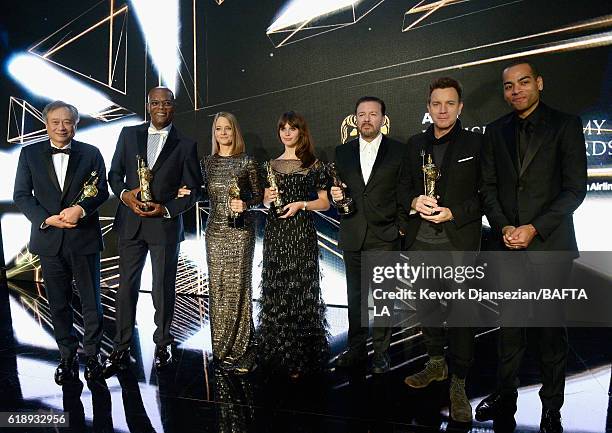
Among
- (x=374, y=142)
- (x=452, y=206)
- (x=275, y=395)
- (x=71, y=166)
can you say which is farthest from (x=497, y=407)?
(x=71, y=166)

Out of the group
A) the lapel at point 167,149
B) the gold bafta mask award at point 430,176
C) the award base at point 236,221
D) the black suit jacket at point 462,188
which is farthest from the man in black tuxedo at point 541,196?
the lapel at point 167,149

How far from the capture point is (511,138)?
8.24ft

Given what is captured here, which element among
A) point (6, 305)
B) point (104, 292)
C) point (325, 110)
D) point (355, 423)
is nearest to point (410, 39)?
point (325, 110)

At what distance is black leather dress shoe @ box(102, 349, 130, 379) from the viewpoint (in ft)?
10.9

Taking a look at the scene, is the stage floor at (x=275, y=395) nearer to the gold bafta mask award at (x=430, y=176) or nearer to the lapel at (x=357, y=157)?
the gold bafta mask award at (x=430, y=176)

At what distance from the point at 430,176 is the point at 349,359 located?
151cm

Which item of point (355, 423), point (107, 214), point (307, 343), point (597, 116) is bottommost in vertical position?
point (355, 423)

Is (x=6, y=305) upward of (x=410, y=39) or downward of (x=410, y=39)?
downward

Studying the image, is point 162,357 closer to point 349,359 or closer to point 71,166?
point 349,359

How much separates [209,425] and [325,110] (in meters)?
3.14

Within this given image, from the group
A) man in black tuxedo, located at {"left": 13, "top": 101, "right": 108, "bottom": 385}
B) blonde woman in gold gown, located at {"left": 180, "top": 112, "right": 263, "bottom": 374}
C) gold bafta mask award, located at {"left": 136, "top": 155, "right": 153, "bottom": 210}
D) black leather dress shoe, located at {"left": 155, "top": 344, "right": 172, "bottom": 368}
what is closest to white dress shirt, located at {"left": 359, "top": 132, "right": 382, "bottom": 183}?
blonde woman in gold gown, located at {"left": 180, "top": 112, "right": 263, "bottom": 374}

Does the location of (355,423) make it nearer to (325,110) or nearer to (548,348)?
(548,348)

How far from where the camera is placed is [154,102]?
335 centimetres

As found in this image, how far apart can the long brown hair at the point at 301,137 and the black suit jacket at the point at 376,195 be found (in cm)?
34
